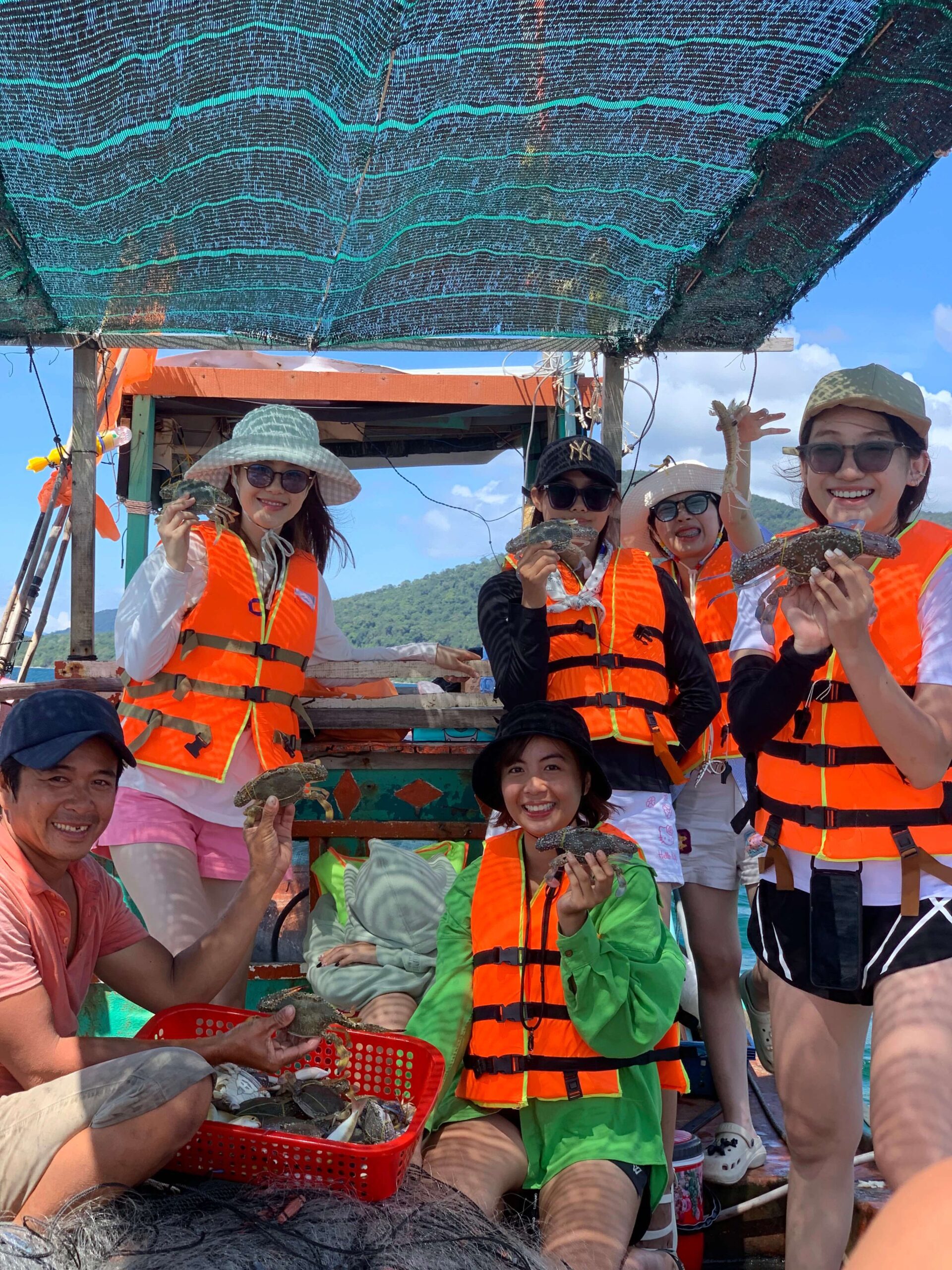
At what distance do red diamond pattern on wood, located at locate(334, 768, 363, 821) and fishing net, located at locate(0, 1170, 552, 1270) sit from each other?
9.01ft

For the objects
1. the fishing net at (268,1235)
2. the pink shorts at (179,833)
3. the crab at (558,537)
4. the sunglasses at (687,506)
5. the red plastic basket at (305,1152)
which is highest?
the sunglasses at (687,506)

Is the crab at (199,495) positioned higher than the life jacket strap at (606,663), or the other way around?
the crab at (199,495)

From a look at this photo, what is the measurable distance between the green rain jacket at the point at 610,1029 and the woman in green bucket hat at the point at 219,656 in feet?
3.35

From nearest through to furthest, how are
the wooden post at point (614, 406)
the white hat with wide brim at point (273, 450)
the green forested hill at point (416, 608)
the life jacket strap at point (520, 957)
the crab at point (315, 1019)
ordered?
the crab at point (315, 1019), the life jacket strap at point (520, 957), the white hat with wide brim at point (273, 450), the wooden post at point (614, 406), the green forested hill at point (416, 608)

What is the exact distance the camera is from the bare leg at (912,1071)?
252 centimetres

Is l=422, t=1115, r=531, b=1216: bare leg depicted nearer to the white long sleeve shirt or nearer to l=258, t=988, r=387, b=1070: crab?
l=258, t=988, r=387, b=1070: crab

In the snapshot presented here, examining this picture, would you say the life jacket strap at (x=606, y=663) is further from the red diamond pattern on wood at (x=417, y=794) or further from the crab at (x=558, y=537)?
the red diamond pattern on wood at (x=417, y=794)

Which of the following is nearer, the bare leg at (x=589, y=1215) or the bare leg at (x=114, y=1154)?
the bare leg at (x=114, y=1154)

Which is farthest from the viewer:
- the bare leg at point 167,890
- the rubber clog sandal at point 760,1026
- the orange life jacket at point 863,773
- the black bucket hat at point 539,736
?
the rubber clog sandal at point 760,1026

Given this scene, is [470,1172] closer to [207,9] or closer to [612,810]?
[612,810]

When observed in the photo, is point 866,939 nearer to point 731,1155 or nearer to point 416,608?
point 731,1155

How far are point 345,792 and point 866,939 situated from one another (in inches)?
131

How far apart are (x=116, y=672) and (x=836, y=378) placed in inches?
146

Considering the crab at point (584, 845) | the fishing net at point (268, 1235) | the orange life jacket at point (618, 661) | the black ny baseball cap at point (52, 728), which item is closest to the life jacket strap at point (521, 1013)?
the crab at point (584, 845)
